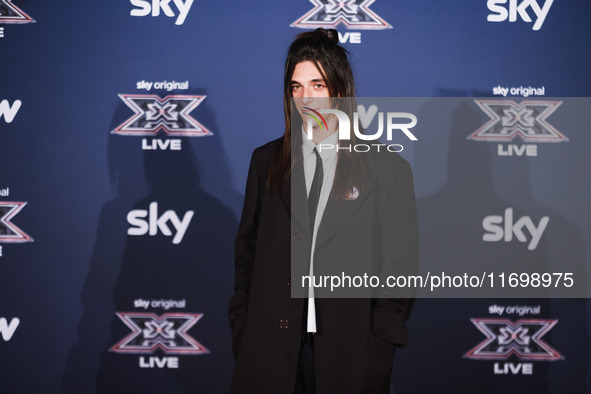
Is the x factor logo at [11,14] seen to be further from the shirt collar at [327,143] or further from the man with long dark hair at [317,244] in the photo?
the shirt collar at [327,143]

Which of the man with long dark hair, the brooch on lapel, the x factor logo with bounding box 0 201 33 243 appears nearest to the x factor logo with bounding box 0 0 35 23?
the x factor logo with bounding box 0 201 33 243

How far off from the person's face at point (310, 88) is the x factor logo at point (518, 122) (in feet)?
4.08

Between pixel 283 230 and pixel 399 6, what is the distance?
1644 mm

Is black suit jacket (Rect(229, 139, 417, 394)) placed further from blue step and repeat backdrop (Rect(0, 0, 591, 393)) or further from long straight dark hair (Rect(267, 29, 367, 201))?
blue step and repeat backdrop (Rect(0, 0, 591, 393))

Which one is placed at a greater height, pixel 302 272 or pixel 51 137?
pixel 51 137

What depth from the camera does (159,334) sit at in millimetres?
2986

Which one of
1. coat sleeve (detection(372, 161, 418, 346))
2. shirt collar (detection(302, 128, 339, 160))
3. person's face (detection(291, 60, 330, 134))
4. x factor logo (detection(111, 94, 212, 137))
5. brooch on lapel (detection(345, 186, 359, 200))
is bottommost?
coat sleeve (detection(372, 161, 418, 346))

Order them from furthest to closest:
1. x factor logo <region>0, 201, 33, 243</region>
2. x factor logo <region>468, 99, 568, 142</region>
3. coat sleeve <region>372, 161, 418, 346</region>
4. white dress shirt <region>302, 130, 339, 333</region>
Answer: x factor logo <region>0, 201, 33, 243</region>, x factor logo <region>468, 99, 568, 142</region>, white dress shirt <region>302, 130, 339, 333</region>, coat sleeve <region>372, 161, 418, 346</region>

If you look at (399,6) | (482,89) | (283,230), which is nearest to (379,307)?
(283,230)

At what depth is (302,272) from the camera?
5.96 feet

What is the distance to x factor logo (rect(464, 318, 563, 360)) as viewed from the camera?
292cm

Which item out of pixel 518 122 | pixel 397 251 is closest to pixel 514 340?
pixel 518 122

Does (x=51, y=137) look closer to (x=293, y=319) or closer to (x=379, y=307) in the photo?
(x=293, y=319)

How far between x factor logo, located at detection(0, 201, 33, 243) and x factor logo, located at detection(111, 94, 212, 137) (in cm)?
71
